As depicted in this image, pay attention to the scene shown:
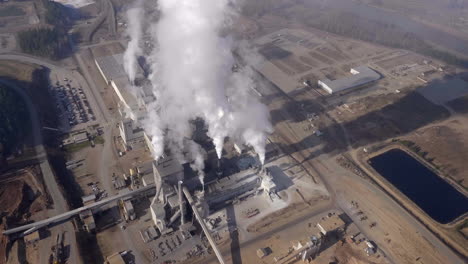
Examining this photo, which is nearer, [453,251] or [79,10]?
[453,251]

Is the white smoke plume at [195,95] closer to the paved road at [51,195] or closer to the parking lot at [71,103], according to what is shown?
the parking lot at [71,103]

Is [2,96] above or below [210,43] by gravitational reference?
below

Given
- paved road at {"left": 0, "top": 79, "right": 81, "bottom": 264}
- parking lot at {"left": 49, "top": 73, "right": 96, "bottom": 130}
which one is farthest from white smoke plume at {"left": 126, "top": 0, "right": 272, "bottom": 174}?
paved road at {"left": 0, "top": 79, "right": 81, "bottom": 264}

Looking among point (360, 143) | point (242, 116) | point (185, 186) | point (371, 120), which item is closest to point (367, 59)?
point (371, 120)

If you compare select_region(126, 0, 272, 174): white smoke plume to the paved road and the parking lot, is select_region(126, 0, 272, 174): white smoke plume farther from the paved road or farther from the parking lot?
the paved road

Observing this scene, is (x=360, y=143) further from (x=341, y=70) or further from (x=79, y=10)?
(x=79, y=10)

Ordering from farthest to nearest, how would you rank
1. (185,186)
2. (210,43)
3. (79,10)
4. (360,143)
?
(79,10), (360,143), (210,43), (185,186)

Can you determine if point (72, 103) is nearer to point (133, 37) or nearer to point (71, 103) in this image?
point (71, 103)

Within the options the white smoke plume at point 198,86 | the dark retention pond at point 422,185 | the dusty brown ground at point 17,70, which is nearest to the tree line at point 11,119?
the dusty brown ground at point 17,70
